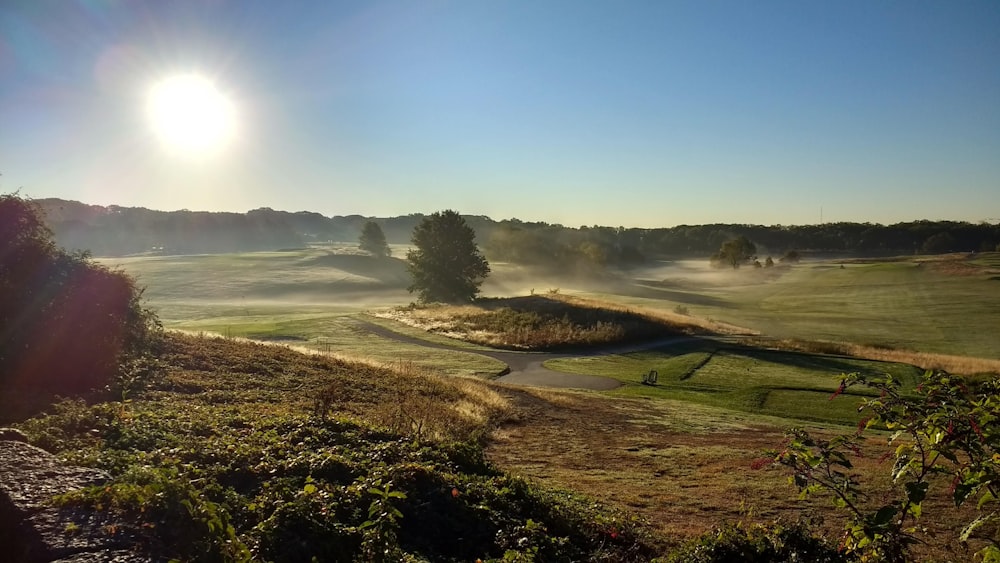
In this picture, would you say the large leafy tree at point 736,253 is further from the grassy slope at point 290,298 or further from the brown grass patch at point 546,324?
the brown grass patch at point 546,324

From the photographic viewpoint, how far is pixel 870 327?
5694 centimetres

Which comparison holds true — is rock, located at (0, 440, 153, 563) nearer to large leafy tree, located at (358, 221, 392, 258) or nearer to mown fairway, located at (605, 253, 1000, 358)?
mown fairway, located at (605, 253, 1000, 358)

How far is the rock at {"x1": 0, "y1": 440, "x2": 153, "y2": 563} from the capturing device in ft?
13.6

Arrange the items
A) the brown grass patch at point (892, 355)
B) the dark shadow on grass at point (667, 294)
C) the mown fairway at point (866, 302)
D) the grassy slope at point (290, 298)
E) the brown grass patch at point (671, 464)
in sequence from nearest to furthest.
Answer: the brown grass patch at point (671, 464), the brown grass patch at point (892, 355), the grassy slope at point (290, 298), the mown fairway at point (866, 302), the dark shadow on grass at point (667, 294)

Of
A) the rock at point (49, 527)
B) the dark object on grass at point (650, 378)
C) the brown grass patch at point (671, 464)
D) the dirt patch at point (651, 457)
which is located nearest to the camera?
the rock at point (49, 527)

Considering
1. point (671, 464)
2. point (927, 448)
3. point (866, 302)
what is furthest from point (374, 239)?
point (927, 448)

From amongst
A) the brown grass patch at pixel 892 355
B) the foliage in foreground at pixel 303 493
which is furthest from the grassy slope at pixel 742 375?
the foliage in foreground at pixel 303 493

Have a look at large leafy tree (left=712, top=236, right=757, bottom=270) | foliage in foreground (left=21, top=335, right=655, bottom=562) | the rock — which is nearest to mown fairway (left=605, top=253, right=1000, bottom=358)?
large leafy tree (left=712, top=236, right=757, bottom=270)

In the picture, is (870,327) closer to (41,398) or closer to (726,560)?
(726,560)

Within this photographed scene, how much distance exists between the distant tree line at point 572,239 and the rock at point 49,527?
125 meters

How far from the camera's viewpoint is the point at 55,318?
14.3 meters

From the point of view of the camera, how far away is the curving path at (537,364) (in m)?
31.4

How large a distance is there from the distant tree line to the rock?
12485 cm

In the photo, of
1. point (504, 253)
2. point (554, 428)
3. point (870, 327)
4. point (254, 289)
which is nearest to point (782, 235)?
point (504, 253)
